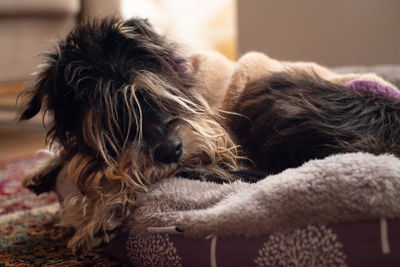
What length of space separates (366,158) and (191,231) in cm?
41

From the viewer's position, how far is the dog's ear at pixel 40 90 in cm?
133

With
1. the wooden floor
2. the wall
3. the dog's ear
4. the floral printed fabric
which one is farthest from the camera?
the wooden floor

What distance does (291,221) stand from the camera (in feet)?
3.34

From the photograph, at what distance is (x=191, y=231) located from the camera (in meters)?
1.11

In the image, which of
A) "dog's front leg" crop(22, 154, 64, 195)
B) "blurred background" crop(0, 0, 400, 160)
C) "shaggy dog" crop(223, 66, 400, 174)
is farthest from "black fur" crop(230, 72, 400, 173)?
"blurred background" crop(0, 0, 400, 160)

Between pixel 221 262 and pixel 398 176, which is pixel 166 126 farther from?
pixel 398 176

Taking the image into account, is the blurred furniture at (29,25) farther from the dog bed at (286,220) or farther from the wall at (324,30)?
the dog bed at (286,220)

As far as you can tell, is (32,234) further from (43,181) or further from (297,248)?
(297,248)

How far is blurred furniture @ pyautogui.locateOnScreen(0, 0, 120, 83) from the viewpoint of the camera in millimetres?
2848

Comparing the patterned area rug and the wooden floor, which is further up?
the patterned area rug

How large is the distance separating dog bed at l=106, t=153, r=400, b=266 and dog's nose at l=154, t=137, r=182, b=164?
0.30 feet

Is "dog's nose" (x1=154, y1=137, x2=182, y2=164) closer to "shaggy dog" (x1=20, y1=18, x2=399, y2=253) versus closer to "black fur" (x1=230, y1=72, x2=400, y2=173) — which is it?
"shaggy dog" (x1=20, y1=18, x2=399, y2=253)

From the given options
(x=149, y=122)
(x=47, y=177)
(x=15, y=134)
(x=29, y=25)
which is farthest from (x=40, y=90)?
(x=15, y=134)

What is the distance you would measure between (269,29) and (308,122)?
191cm
